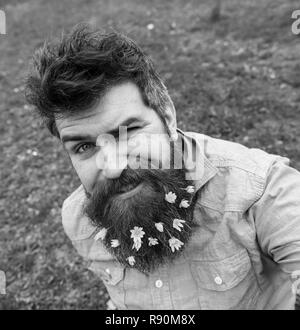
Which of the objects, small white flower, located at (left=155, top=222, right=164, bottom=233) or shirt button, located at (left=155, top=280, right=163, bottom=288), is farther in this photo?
shirt button, located at (left=155, top=280, right=163, bottom=288)

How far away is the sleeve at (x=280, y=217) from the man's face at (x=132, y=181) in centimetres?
36

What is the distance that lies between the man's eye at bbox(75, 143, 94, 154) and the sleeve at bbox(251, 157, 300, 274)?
2.84 feet

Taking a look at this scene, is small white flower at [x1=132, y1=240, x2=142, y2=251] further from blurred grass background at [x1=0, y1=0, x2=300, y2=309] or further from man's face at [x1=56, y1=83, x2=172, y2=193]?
Result: blurred grass background at [x1=0, y1=0, x2=300, y2=309]

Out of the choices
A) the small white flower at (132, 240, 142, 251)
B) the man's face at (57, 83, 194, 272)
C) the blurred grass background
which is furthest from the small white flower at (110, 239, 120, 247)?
the blurred grass background

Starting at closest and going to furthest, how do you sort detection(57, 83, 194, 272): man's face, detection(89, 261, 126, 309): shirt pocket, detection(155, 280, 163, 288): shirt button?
detection(57, 83, 194, 272): man's face
detection(155, 280, 163, 288): shirt button
detection(89, 261, 126, 309): shirt pocket

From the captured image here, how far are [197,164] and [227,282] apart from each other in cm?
65

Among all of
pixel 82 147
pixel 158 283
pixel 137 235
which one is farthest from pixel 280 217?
pixel 82 147

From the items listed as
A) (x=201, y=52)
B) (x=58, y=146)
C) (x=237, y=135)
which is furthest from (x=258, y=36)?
(x=58, y=146)

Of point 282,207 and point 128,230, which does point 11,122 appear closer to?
point 128,230

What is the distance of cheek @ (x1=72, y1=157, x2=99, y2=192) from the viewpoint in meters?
1.91

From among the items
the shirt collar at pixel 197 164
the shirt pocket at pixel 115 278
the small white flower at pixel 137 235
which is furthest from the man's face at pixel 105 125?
the shirt pocket at pixel 115 278

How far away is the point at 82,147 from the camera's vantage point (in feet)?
6.36

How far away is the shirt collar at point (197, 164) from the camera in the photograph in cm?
192

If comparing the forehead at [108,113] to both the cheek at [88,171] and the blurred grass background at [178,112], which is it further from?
the blurred grass background at [178,112]
